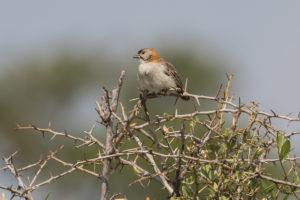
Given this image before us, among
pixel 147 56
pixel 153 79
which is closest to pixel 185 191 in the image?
pixel 153 79

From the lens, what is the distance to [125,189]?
1189 inches

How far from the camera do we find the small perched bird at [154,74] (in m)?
8.57

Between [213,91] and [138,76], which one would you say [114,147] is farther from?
[213,91]

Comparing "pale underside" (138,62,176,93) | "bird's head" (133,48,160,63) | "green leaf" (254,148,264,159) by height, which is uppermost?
"green leaf" (254,148,264,159)

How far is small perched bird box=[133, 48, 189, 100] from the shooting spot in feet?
28.1

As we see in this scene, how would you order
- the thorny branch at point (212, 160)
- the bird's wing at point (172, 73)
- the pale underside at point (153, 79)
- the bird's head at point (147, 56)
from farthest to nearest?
1. the bird's head at point (147, 56)
2. the bird's wing at point (172, 73)
3. the pale underside at point (153, 79)
4. the thorny branch at point (212, 160)

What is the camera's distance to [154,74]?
867 cm

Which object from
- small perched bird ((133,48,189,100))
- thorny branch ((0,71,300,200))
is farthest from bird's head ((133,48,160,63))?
thorny branch ((0,71,300,200))

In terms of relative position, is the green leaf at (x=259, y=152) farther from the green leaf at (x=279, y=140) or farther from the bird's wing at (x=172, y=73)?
the bird's wing at (x=172, y=73)

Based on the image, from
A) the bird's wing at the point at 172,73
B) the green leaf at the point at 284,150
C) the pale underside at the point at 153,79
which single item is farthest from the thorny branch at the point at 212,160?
the bird's wing at the point at 172,73

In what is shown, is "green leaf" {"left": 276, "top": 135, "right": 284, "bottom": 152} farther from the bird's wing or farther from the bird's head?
the bird's head

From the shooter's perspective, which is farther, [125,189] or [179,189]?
[125,189]

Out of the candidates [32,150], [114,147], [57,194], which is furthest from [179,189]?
[32,150]

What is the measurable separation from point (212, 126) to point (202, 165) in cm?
40
